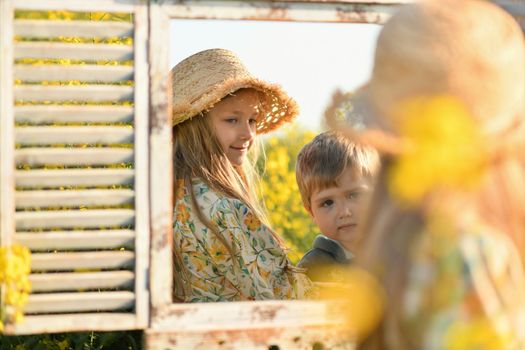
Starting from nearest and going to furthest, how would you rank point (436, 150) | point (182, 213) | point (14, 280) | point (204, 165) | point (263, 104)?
point (436, 150)
point (14, 280)
point (182, 213)
point (204, 165)
point (263, 104)

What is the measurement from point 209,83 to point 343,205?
35.7 inches

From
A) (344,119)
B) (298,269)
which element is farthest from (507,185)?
(298,269)

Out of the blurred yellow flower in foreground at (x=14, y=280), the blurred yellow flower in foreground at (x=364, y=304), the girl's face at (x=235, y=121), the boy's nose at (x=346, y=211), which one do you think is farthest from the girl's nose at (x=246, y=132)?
the blurred yellow flower in foreground at (x=364, y=304)

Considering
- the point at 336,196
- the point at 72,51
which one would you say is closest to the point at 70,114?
the point at 72,51

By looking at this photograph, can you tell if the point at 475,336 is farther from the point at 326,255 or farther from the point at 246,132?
the point at 246,132

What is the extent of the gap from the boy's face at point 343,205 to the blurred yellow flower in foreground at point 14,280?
6.50 ft

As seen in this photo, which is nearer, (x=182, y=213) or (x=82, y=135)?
(x=82, y=135)

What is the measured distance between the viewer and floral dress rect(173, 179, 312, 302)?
4414 mm

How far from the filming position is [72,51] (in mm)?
3352

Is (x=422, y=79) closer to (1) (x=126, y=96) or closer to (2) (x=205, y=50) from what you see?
(1) (x=126, y=96)

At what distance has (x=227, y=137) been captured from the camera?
4.82 m

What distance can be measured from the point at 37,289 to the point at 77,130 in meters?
0.57

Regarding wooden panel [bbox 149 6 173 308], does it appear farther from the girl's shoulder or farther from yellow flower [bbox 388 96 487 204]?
yellow flower [bbox 388 96 487 204]

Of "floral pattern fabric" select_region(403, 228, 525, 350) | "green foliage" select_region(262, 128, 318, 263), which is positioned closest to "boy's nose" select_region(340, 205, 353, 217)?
"floral pattern fabric" select_region(403, 228, 525, 350)
